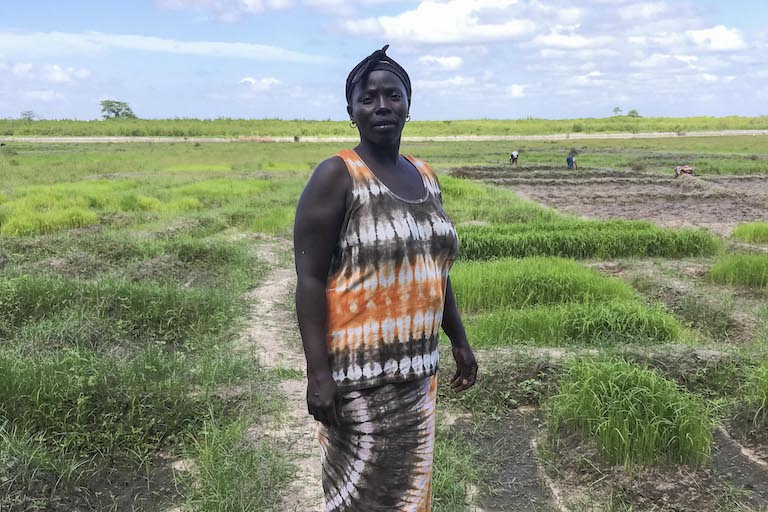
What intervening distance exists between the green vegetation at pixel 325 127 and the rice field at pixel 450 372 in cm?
4207

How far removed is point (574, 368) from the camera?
3.90 metres

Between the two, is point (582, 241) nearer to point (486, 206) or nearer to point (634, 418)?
point (486, 206)

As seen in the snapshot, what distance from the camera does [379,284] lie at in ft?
4.96

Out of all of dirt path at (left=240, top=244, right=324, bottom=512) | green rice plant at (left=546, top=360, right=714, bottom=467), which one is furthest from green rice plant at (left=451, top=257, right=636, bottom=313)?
green rice plant at (left=546, top=360, right=714, bottom=467)

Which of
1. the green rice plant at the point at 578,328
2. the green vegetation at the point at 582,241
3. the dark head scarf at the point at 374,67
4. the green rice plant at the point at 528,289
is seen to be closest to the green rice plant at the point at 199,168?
the green vegetation at the point at 582,241

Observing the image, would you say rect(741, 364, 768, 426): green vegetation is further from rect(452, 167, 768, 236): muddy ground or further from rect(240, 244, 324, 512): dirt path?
rect(452, 167, 768, 236): muddy ground

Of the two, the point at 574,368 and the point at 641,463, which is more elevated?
the point at 574,368

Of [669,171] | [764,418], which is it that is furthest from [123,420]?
[669,171]

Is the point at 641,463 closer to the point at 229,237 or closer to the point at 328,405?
the point at 328,405

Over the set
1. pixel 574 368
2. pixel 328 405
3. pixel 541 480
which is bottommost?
pixel 541 480

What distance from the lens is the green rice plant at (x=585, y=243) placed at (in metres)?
8.48

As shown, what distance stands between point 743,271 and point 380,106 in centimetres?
698

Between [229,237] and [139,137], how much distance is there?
1653 inches

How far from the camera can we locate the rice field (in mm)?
3113
